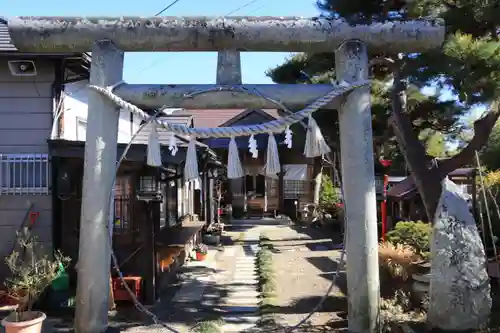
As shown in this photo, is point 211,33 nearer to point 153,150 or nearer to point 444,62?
point 153,150

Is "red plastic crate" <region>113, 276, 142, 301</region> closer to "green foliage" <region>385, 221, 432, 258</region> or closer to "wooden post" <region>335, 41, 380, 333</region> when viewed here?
"wooden post" <region>335, 41, 380, 333</region>

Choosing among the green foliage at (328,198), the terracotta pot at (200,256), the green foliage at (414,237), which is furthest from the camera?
the green foliage at (328,198)

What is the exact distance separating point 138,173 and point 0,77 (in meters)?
3.09

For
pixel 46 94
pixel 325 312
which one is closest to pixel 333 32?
pixel 325 312

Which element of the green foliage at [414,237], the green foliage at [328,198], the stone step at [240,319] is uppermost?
the green foliage at [328,198]

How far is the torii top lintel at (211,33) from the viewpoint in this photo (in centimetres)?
590

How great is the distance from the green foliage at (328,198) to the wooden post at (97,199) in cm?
1886

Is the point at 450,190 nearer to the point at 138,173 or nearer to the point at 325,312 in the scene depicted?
the point at 325,312

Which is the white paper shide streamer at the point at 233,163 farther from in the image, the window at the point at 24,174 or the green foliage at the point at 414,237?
the green foliage at the point at 414,237

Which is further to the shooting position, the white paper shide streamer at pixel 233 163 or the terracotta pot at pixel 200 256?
the terracotta pot at pixel 200 256

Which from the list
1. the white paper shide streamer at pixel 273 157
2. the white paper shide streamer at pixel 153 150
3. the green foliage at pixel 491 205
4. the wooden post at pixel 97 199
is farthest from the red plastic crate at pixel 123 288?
the green foliage at pixel 491 205

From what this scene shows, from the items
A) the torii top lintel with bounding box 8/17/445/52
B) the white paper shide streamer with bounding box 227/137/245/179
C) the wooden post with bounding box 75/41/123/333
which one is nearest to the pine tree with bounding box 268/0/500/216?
the torii top lintel with bounding box 8/17/445/52

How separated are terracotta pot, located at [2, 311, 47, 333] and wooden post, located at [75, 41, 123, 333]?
630mm

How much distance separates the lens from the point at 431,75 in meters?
7.32
